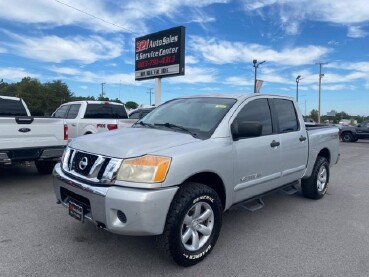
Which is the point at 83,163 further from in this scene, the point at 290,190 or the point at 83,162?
the point at 290,190

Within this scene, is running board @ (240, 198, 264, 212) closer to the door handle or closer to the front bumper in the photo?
the door handle

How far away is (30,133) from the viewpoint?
640 cm

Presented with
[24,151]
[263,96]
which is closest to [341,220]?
[263,96]

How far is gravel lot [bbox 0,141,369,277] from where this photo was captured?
132 inches

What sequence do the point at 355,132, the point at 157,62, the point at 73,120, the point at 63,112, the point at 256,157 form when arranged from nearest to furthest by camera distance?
the point at 256,157 < the point at 73,120 < the point at 63,112 < the point at 157,62 < the point at 355,132

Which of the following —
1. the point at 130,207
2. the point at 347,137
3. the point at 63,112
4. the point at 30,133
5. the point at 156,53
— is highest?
the point at 156,53

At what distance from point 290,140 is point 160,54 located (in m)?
12.9

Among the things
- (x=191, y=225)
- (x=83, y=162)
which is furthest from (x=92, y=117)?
(x=191, y=225)

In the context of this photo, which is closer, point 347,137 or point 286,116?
point 286,116

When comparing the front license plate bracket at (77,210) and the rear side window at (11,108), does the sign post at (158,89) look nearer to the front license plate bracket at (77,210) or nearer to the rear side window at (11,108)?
the rear side window at (11,108)

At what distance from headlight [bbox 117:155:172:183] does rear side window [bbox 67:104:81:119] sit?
7967 mm

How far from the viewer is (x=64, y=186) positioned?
12.0ft

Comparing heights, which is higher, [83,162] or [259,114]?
[259,114]

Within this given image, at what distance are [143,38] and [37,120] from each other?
39.9 ft
